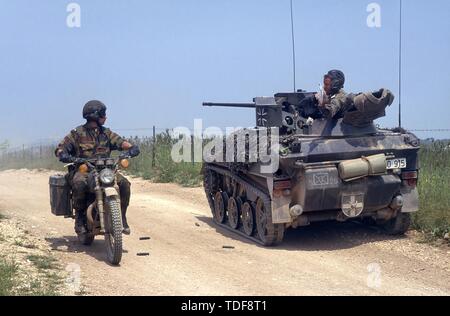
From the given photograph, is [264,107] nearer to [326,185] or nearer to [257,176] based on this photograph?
[257,176]

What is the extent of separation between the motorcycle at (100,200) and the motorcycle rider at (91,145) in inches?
5.6

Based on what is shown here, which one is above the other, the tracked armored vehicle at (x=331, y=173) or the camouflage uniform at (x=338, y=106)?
the camouflage uniform at (x=338, y=106)

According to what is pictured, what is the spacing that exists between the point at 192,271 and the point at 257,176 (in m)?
2.88

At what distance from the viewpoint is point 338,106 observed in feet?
34.5

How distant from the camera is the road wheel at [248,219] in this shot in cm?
1105

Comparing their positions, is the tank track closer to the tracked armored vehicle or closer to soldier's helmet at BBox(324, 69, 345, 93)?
the tracked armored vehicle

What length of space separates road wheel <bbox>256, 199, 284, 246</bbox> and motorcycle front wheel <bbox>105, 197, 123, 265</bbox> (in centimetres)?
260

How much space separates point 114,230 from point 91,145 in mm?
1588

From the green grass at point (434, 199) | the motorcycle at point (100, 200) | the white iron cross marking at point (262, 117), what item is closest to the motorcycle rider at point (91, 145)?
the motorcycle at point (100, 200)

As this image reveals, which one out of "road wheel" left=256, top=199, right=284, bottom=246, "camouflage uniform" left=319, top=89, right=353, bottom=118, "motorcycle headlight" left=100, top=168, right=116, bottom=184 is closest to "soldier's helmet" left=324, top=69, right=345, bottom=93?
"camouflage uniform" left=319, top=89, right=353, bottom=118

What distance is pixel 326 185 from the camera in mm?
9672

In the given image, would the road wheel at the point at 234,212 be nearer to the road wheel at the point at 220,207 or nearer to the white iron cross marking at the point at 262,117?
the road wheel at the point at 220,207

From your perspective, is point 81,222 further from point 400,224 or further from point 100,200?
point 400,224

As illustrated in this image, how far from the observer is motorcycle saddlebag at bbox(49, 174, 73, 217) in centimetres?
939
